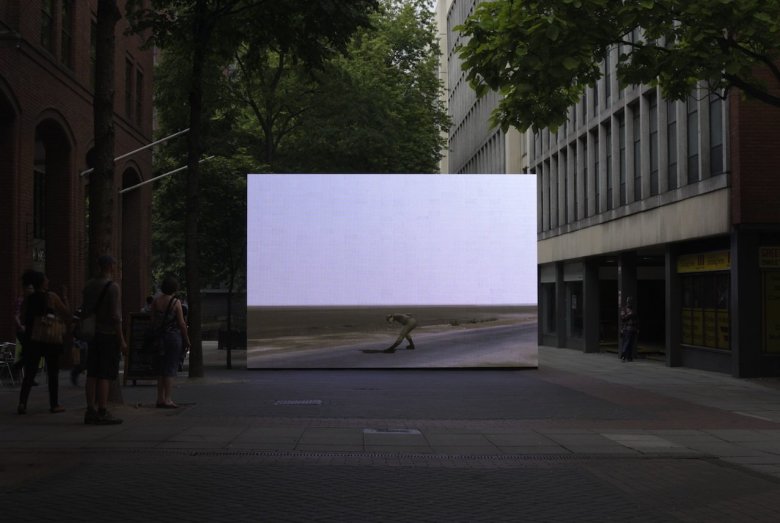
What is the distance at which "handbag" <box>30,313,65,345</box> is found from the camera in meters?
12.5

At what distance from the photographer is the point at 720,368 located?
78.9 feet

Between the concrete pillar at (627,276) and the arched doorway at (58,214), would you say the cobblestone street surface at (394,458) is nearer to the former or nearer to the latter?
the arched doorway at (58,214)

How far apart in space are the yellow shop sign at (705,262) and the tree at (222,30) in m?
11.0

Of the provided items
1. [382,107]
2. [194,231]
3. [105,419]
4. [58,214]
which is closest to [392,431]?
[105,419]

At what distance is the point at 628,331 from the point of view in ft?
98.6

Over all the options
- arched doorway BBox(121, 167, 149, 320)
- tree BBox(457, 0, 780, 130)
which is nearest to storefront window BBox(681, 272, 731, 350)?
tree BBox(457, 0, 780, 130)

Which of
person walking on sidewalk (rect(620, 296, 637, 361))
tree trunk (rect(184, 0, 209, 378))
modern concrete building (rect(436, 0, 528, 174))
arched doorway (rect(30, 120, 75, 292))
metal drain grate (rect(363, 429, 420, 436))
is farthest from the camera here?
modern concrete building (rect(436, 0, 528, 174))

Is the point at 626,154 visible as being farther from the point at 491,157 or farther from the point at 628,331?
the point at 491,157

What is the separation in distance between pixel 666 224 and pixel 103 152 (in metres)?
17.6

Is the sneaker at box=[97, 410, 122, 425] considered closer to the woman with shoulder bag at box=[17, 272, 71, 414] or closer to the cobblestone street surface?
the cobblestone street surface

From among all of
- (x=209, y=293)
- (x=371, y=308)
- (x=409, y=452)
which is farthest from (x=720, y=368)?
(x=209, y=293)

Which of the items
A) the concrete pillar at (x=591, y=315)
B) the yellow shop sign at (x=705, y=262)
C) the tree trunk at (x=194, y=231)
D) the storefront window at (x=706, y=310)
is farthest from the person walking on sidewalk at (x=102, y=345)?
the concrete pillar at (x=591, y=315)

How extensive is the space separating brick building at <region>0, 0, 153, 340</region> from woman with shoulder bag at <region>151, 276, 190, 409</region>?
5499 mm

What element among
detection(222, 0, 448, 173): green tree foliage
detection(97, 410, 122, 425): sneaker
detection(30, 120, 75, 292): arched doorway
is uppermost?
detection(222, 0, 448, 173): green tree foliage
